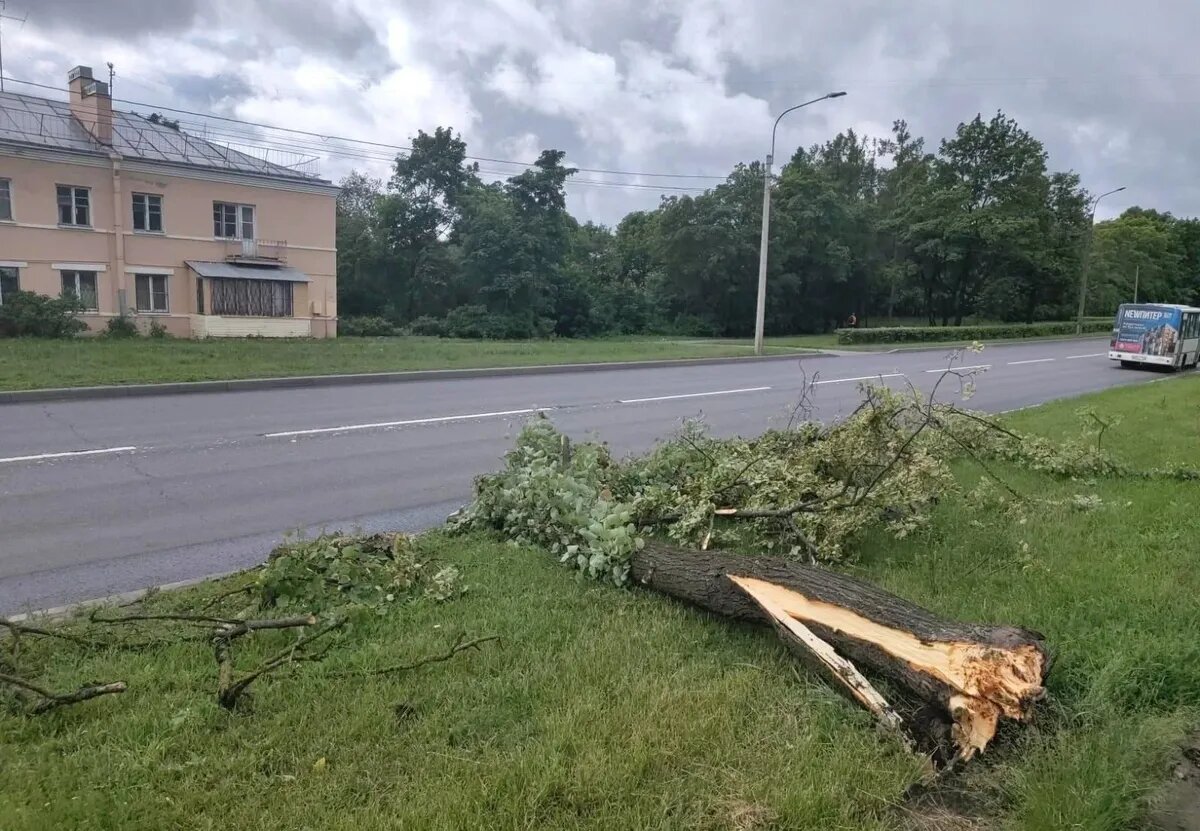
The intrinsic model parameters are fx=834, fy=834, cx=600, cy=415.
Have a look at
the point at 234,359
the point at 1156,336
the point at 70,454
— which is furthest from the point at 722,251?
the point at 70,454

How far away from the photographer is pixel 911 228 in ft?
170

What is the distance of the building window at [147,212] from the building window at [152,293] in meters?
1.82

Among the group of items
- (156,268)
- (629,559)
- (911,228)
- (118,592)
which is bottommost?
(118,592)

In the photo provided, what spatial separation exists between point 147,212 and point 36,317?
7.20 m

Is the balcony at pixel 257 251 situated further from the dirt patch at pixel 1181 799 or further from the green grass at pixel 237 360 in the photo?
the dirt patch at pixel 1181 799

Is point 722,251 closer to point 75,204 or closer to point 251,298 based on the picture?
point 251,298

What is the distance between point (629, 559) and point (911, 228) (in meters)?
52.1

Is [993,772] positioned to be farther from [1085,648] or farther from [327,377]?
[327,377]

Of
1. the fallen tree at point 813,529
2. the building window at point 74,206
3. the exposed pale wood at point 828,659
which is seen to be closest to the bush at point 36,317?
the building window at point 74,206

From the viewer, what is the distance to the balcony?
112 feet

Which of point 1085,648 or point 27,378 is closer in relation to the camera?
point 1085,648

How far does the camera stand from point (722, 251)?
44.8m

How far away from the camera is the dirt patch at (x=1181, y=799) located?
9.16ft

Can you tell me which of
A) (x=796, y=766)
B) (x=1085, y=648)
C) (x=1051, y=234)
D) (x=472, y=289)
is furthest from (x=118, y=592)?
(x=1051, y=234)
